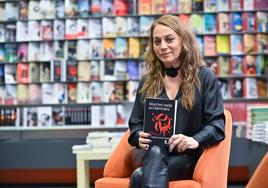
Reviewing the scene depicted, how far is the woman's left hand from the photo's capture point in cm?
219

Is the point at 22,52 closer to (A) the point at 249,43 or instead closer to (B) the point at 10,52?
(B) the point at 10,52

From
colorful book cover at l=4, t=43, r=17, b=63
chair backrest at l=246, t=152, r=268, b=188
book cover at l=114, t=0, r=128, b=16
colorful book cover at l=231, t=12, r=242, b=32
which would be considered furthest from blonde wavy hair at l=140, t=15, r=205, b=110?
colorful book cover at l=4, t=43, r=17, b=63

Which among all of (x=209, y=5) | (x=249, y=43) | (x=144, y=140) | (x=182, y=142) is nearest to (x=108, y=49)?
(x=209, y=5)

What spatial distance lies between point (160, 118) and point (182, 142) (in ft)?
0.60

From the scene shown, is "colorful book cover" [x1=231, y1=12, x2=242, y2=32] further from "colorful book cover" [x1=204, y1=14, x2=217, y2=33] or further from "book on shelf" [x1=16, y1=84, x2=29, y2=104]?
"book on shelf" [x1=16, y1=84, x2=29, y2=104]

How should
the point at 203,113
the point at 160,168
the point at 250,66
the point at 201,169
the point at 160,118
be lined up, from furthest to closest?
the point at 250,66
the point at 203,113
the point at 160,118
the point at 201,169
the point at 160,168

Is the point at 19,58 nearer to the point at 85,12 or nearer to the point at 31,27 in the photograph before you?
the point at 31,27

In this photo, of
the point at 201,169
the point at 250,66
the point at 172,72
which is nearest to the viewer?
the point at 201,169

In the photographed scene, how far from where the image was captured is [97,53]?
4.86 meters

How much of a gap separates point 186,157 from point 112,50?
2.82 m

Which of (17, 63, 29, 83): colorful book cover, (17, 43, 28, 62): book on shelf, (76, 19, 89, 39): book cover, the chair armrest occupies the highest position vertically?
(76, 19, 89, 39): book cover

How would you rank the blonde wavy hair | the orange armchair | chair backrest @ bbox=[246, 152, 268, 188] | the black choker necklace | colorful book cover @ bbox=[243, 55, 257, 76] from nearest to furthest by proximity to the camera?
chair backrest @ bbox=[246, 152, 268, 188] < the orange armchair < the blonde wavy hair < the black choker necklace < colorful book cover @ bbox=[243, 55, 257, 76]

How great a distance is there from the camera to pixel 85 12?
489 cm

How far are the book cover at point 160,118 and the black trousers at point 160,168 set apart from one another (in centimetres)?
10
